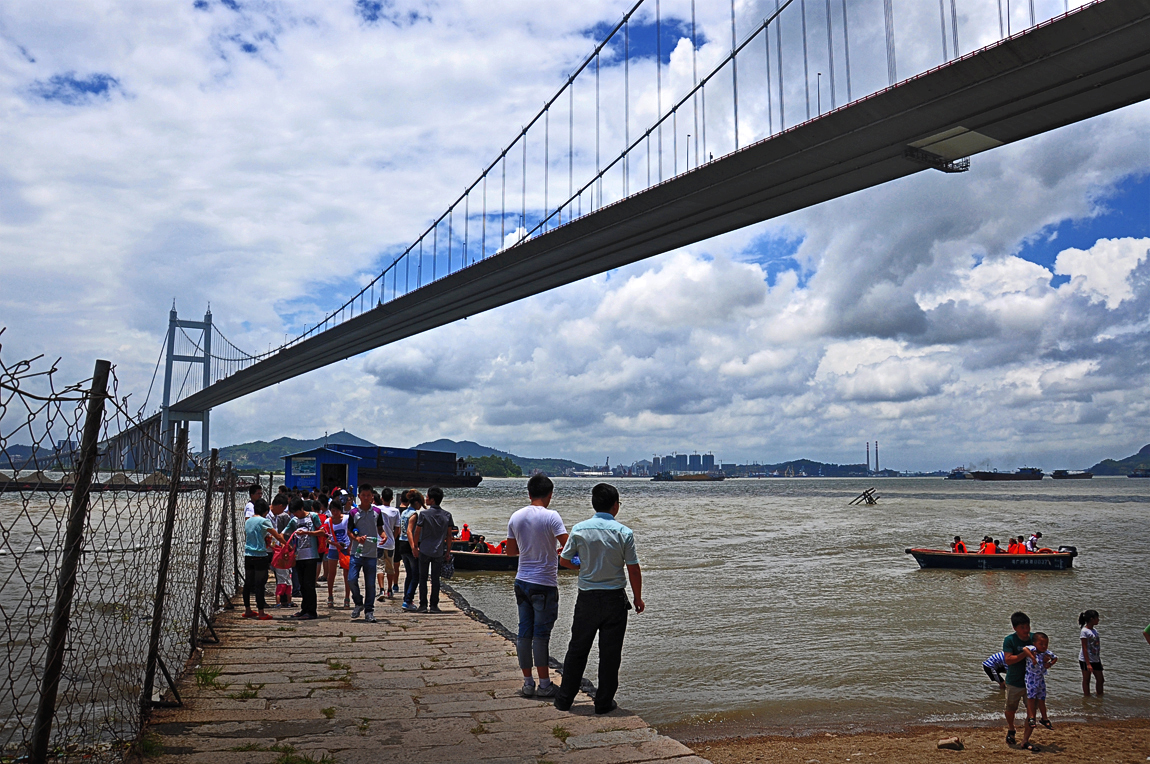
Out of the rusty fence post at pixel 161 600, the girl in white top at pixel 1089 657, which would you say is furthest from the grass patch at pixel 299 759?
the girl in white top at pixel 1089 657

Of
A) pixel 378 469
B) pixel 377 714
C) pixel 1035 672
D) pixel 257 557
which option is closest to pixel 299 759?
pixel 377 714

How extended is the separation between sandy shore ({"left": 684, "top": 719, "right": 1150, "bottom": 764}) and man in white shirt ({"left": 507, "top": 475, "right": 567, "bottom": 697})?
1882 millimetres

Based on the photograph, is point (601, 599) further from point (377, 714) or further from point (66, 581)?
point (66, 581)

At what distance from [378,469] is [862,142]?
5212 cm

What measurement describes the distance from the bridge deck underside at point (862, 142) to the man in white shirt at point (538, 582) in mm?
14277

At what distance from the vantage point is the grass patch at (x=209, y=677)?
17.0 ft

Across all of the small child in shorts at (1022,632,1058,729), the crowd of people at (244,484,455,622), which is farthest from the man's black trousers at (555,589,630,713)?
the small child in shorts at (1022,632,1058,729)

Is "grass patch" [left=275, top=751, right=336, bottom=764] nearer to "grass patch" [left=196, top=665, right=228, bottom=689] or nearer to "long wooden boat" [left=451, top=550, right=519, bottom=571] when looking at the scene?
"grass patch" [left=196, top=665, right=228, bottom=689]

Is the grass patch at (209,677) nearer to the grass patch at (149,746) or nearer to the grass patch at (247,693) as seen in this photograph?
the grass patch at (247,693)

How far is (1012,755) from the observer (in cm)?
650

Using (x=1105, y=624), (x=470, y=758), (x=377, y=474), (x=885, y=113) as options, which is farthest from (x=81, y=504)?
(x=377, y=474)

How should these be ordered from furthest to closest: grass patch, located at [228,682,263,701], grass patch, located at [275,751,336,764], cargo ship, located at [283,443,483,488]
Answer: cargo ship, located at [283,443,483,488] < grass patch, located at [228,682,263,701] < grass patch, located at [275,751,336,764]

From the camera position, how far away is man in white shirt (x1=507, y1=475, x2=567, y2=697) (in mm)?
5191

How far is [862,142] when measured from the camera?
61.3 feet
